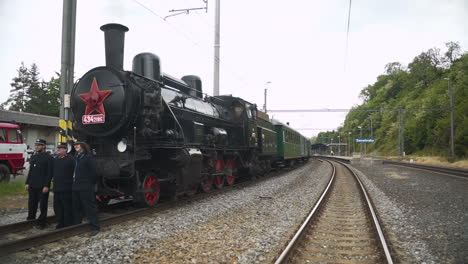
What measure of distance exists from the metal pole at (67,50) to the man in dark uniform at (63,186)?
244 centimetres

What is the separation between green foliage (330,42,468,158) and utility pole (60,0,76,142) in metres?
23.8

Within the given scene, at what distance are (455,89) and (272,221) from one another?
46020 mm

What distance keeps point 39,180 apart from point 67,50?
12.3 feet

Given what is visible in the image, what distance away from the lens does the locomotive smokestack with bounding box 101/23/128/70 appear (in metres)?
7.66

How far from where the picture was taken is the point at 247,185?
517 inches

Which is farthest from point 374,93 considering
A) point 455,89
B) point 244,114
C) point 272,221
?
point 272,221

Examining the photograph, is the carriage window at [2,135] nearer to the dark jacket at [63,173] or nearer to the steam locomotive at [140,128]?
the steam locomotive at [140,128]

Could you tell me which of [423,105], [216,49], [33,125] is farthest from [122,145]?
[423,105]

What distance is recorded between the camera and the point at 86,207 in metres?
5.85

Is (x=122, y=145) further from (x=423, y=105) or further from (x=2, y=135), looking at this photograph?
(x=423, y=105)

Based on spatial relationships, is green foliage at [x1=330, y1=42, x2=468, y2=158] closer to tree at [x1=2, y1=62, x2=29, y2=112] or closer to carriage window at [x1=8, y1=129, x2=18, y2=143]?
carriage window at [x1=8, y1=129, x2=18, y2=143]

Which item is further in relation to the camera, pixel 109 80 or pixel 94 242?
pixel 109 80

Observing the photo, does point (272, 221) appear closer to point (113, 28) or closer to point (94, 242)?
point (94, 242)

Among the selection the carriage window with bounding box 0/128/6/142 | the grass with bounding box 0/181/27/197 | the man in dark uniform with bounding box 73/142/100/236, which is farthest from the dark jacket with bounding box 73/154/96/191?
the carriage window with bounding box 0/128/6/142
